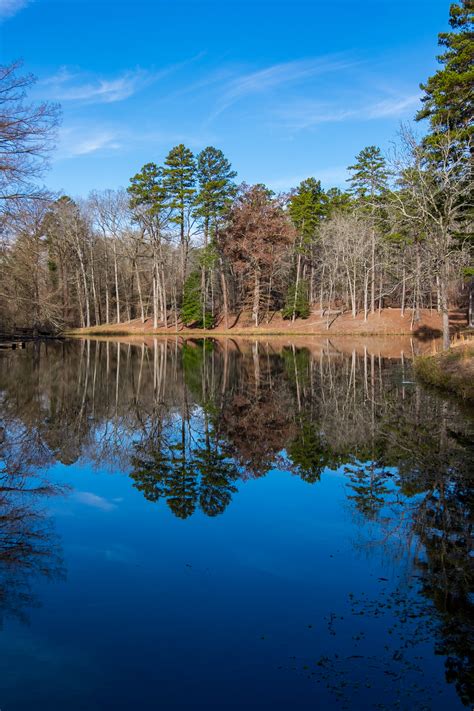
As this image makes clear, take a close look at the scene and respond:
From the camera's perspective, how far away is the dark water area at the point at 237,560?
446 cm

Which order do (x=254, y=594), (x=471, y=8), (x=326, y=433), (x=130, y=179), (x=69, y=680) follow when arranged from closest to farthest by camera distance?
(x=69, y=680) < (x=254, y=594) < (x=326, y=433) < (x=471, y=8) < (x=130, y=179)

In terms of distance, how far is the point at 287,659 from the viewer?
470 centimetres

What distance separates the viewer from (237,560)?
672 cm

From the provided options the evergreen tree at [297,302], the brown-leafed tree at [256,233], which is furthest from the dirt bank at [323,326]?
the brown-leafed tree at [256,233]

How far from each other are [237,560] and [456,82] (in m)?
26.7

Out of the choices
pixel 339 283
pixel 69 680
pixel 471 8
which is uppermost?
pixel 471 8

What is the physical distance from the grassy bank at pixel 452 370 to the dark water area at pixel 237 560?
2697 mm

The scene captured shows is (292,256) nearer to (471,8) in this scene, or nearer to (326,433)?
(471,8)

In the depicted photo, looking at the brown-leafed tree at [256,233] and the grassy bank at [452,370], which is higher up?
the brown-leafed tree at [256,233]

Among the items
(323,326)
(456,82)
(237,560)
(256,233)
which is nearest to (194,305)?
(256,233)

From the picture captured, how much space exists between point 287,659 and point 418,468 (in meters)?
6.15

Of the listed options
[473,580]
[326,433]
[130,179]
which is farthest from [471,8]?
[130,179]

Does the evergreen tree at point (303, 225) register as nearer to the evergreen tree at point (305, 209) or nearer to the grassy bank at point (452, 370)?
the evergreen tree at point (305, 209)

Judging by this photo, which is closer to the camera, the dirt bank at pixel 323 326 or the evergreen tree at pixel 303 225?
the dirt bank at pixel 323 326
